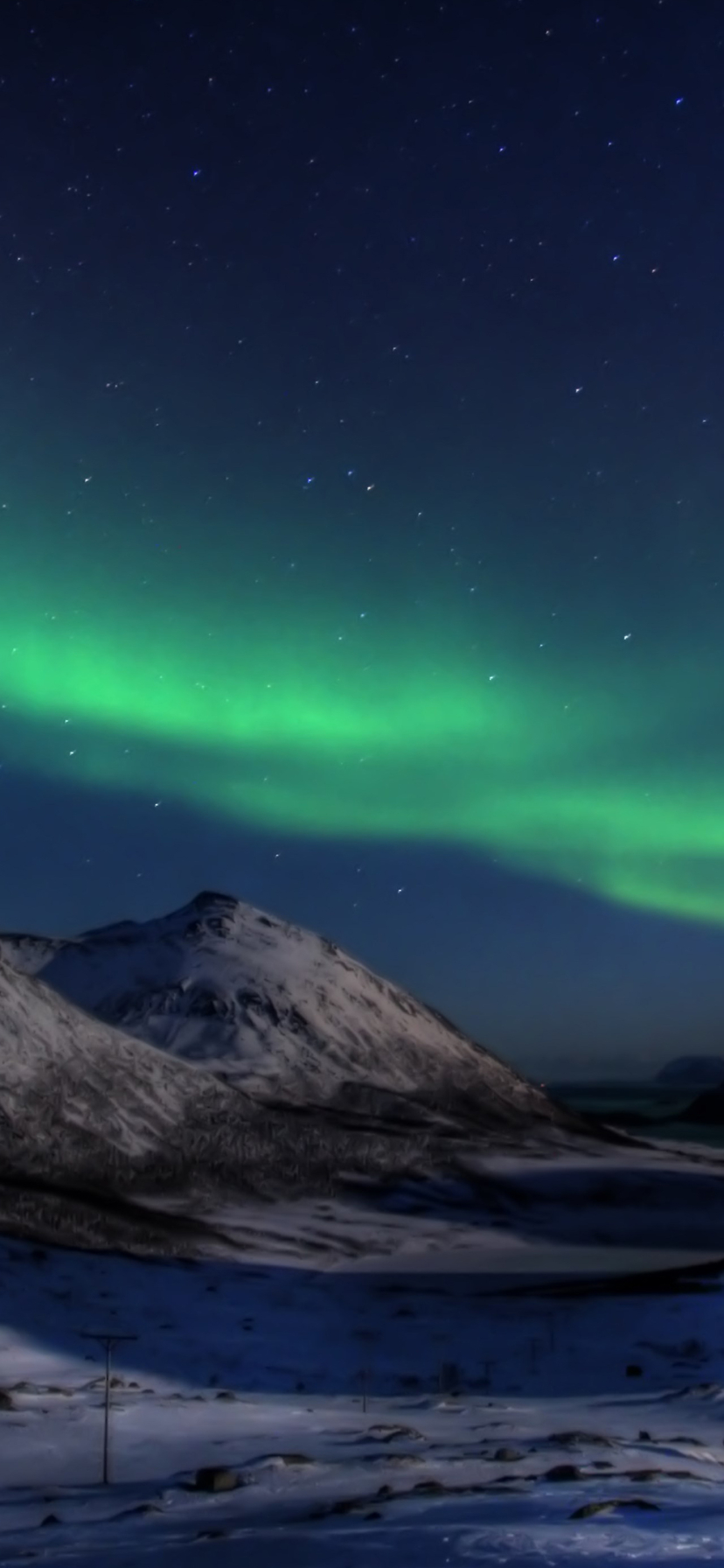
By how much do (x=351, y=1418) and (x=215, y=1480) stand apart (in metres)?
19.1

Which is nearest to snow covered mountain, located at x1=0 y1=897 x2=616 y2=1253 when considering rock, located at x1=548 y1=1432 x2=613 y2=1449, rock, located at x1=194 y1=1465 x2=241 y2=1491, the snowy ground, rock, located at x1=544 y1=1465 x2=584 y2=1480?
the snowy ground

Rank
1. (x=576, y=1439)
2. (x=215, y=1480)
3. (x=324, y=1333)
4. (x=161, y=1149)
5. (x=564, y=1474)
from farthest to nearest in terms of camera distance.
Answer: (x=161, y=1149), (x=324, y=1333), (x=576, y=1439), (x=215, y=1480), (x=564, y=1474)

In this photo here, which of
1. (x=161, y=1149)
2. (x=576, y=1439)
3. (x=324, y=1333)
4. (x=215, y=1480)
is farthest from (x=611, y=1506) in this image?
(x=161, y=1149)

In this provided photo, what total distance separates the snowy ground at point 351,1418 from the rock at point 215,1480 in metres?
0.25

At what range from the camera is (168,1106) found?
170 meters

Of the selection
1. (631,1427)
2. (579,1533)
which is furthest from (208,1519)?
(631,1427)

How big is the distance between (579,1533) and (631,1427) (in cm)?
2458

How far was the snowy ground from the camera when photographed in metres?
17.5

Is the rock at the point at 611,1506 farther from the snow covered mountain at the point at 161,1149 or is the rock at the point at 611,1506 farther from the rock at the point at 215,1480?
the snow covered mountain at the point at 161,1149

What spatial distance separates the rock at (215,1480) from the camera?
2236cm

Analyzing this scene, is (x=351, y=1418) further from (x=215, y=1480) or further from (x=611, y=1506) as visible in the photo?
(x=611, y=1506)

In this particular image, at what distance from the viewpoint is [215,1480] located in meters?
22.6

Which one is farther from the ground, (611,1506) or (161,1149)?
(161,1149)

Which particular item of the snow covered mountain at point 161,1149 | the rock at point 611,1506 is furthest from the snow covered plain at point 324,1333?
the snow covered mountain at point 161,1149
